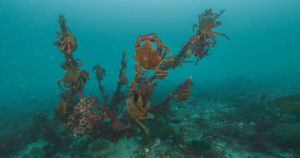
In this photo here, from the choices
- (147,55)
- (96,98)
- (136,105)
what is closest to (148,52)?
(147,55)

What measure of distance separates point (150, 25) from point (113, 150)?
5443 inches

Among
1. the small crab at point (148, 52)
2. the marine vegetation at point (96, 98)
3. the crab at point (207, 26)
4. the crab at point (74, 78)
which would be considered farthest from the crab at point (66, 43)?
the crab at point (207, 26)

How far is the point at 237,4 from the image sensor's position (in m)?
123

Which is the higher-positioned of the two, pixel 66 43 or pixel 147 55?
pixel 66 43

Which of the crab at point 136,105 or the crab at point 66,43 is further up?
the crab at point 66,43

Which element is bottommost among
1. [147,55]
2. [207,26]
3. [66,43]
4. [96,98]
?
[147,55]

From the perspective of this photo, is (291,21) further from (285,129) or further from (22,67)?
(22,67)

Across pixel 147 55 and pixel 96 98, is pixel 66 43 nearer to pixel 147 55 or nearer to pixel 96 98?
pixel 96 98

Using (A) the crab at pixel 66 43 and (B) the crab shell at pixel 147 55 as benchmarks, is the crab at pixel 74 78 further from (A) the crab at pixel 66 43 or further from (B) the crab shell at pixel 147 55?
(B) the crab shell at pixel 147 55

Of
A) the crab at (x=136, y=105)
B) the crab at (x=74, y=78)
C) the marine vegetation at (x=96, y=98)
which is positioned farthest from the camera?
the crab at (x=74, y=78)

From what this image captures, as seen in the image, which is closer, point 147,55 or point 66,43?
point 147,55

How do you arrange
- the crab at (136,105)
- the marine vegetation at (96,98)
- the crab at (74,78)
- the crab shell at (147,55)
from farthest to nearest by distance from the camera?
1. the crab at (74,78)
2. the marine vegetation at (96,98)
3. the crab at (136,105)
4. the crab shell at (147,55)

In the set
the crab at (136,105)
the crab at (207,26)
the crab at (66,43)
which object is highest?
the crab at (66,43)

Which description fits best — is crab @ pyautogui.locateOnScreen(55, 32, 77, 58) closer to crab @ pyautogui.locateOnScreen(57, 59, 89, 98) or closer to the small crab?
crab @ pyautogui.locateOnScreen(57, 59, 89, 98)
